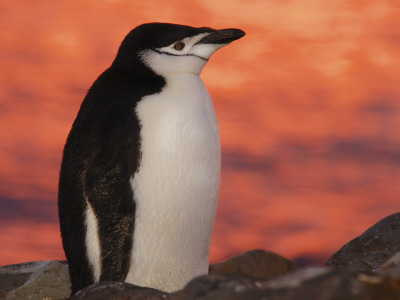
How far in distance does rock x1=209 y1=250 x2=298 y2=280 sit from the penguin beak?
3.41 m

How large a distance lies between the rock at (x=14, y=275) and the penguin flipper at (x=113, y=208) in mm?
3802

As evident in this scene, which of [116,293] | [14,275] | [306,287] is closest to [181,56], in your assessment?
[116,293]

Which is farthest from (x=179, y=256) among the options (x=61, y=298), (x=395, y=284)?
(x=61, y=298)

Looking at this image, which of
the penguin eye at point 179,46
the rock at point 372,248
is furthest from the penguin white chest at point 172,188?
the rock at point 372,248

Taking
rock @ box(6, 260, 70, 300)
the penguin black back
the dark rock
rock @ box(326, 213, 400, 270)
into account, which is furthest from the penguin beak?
rock @ box(6, 260, 70, 300)

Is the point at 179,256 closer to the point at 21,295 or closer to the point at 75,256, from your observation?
the point at 75,256

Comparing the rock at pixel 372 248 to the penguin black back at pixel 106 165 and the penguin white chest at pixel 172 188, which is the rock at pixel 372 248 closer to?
the penguin white chest at pixel 172 188

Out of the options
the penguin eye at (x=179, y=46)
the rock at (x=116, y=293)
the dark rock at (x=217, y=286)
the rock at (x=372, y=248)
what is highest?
the penguin eye at (x=179, y=46)

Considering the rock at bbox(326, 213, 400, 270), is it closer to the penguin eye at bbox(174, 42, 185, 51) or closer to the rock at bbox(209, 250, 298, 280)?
the rock at bbox(209, 250, 298, 280)

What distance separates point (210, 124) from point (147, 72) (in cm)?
65

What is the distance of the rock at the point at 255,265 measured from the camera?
296 inches

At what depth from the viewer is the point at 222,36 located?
16.1 feet

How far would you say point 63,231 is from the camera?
15.8ft

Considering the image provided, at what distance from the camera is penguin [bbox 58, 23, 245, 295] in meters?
4.52
